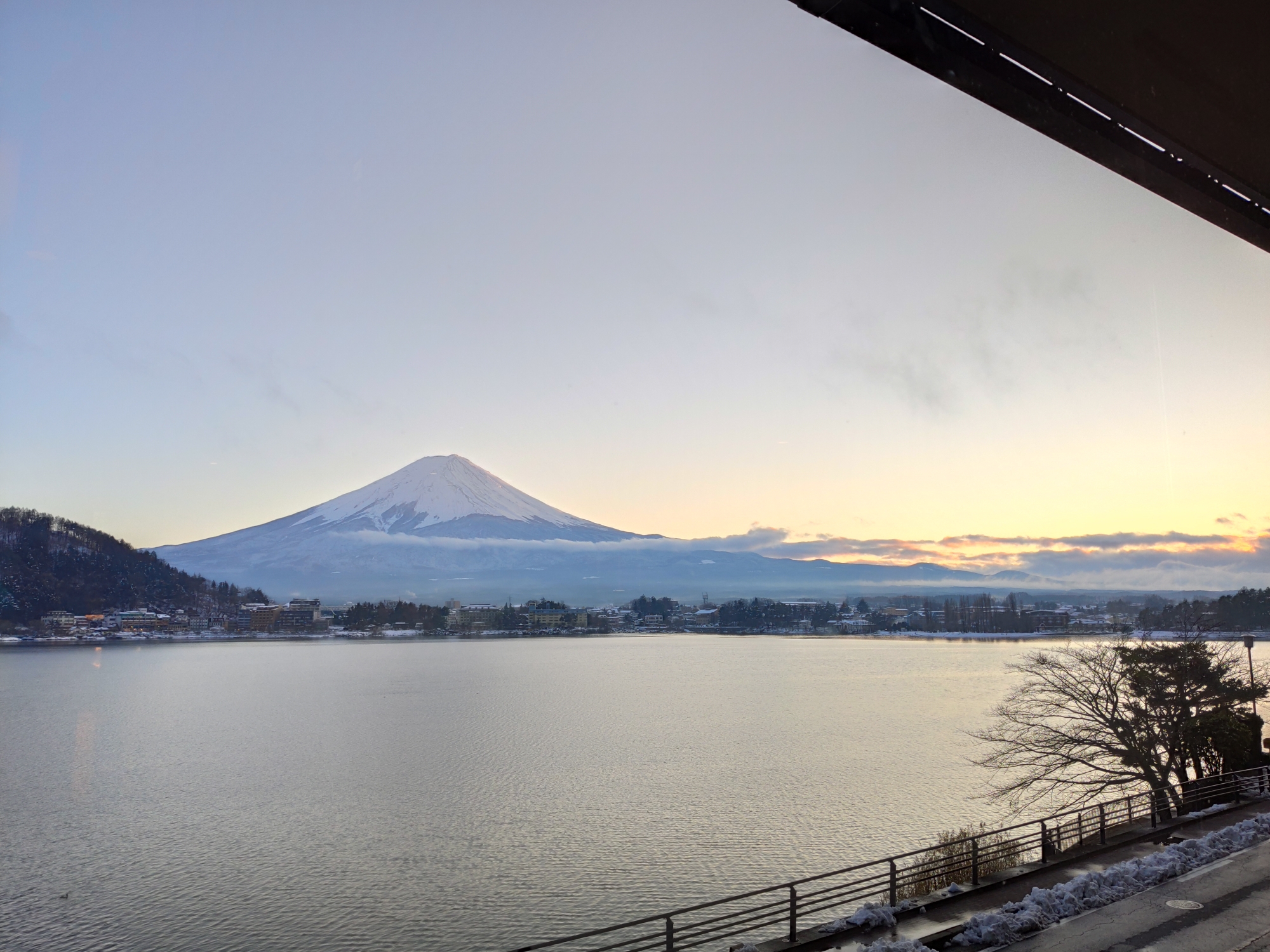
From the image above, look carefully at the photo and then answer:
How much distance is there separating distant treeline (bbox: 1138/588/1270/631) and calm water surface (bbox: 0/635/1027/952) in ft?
24.0

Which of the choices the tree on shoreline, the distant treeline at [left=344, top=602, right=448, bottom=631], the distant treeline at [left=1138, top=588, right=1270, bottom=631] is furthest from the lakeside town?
the tree on shoreline

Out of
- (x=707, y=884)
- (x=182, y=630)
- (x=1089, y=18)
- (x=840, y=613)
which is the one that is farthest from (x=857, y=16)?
(x=840, y=613)

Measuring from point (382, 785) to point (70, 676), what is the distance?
65916mm

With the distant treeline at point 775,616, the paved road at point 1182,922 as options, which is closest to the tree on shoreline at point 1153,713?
the paved road at point 1182,922

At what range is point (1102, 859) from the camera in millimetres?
10734

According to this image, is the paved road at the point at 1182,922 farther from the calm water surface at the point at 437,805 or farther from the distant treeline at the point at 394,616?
the distant treeline at the point at 394,616

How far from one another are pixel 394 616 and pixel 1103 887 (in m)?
156

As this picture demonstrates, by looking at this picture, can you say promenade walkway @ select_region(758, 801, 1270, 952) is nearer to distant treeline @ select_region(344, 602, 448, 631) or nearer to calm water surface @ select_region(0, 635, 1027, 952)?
calm water surface @ select_region(0, 635, 1027, 952)

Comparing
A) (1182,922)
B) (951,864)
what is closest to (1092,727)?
(951,864)

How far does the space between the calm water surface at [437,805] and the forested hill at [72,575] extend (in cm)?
6255

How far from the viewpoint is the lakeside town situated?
12319 centimetres

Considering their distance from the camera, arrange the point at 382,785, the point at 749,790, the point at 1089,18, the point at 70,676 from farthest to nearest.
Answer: the point at 70,676 < the point at 382,785 < the point at 749,790 < the point at 1089,18

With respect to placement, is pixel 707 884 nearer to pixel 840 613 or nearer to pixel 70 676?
pixel 70 676

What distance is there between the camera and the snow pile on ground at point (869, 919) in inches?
343
